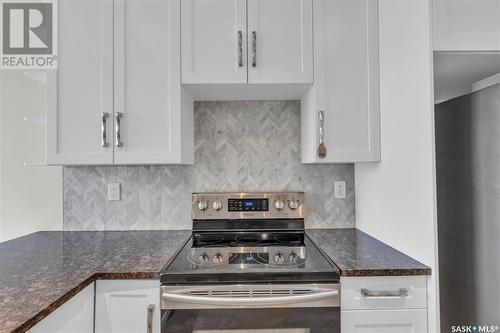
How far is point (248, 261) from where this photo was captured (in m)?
1.32

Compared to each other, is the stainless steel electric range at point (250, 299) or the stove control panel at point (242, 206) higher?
the stove control panel at point (242, 206)

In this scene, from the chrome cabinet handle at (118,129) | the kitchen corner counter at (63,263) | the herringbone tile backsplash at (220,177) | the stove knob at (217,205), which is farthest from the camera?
the herringbone tile backsplash at (220,177)

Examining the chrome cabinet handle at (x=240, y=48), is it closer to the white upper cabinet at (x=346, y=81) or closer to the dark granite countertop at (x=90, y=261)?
the white upper cabinet at (x=346, y=81)

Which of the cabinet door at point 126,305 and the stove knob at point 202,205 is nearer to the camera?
the cabinet door at point 126,305

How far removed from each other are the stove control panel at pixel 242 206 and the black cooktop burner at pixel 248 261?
12 cm

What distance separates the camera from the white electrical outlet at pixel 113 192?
1911 mm

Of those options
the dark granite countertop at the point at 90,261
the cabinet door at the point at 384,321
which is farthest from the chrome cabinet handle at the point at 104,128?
the cabinet door at the point at 384,321

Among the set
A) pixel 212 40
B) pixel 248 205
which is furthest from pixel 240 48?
pixel 248 205

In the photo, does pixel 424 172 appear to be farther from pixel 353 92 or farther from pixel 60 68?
pixel 60 68

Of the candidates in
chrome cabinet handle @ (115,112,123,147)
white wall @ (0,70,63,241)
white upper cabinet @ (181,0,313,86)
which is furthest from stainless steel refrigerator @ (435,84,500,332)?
white wall @ (0,70,63,241)

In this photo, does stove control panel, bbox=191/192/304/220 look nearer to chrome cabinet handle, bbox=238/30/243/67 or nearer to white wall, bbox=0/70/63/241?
chrome cabinet handle, bbox=238/30/243/67

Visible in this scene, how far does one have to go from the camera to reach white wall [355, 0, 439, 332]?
1162mm

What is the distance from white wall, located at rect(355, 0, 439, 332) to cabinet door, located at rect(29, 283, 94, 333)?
4.40 ft

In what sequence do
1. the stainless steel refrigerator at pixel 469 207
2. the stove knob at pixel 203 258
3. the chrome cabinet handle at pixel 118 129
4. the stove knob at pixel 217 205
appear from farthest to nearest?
1. the stove knob at pixel 217 205
2. the chrome cabinet handle at pixel 118 129
3. the stove knob at pixel 203 258
4. the stainless steel refrigerator at pixel 469 207
